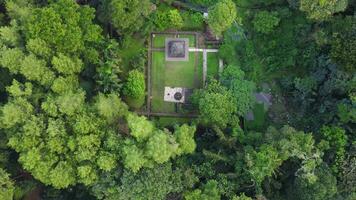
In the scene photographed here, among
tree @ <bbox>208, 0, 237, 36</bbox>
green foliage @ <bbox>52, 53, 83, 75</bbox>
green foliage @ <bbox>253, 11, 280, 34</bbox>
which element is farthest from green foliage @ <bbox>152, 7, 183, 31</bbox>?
green foliage @ <bbox>52, 53, 83, 75</bbox>

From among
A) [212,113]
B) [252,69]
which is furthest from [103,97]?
[252,69]

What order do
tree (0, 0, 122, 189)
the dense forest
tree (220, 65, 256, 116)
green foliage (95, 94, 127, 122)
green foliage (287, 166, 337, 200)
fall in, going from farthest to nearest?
tree (220, 65, 256, 116) → green foliage (95, 94, 127, 122) → the dense forest → tree (0, 0, 122, 189) → green foliage (287, 166, 337, 200)

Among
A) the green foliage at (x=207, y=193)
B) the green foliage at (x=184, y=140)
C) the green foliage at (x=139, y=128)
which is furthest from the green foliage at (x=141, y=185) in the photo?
the green foliage at (x=139, y=128)

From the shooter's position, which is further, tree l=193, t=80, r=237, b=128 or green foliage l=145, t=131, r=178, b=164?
tree l=193, t=80, r=237, b=128

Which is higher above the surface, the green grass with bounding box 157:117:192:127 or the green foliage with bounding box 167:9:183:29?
the green foliage with bounding box 167:9:183:29

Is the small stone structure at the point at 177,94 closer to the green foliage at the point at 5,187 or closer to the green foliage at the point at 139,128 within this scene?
the green foliage at the point at 139,128

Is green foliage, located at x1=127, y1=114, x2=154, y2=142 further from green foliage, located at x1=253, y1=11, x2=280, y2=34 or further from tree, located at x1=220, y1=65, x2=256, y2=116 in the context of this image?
green foliage, located at x1=253, y1=11, x2=280, y2=34

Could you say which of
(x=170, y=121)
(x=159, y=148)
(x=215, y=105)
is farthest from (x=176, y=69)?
(x=159, y=148)
